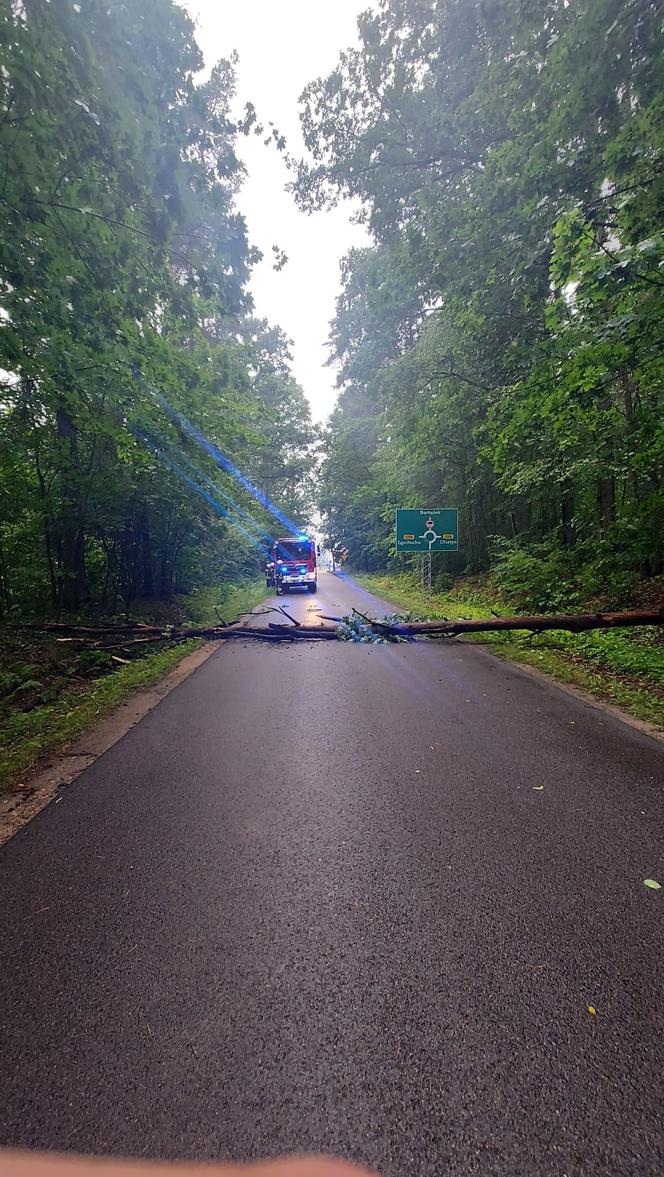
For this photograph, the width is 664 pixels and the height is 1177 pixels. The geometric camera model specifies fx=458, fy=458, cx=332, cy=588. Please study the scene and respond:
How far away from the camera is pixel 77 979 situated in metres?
1.62

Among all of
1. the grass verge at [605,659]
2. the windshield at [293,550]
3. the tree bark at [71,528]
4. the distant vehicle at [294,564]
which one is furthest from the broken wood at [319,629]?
the windshield at [293,550]

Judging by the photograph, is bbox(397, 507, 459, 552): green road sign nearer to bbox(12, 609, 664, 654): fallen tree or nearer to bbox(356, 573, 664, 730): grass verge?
bbox(12, 609, 664, 654): fallen tree

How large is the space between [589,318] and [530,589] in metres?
6.61

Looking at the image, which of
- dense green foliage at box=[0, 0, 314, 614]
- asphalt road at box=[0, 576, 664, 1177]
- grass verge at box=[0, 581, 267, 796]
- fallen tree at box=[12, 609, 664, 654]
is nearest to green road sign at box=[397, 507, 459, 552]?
fallen tree at box=[12, 609, 664, 654]

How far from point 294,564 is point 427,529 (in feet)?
23.2

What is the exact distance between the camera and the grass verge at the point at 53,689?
384 centimetres

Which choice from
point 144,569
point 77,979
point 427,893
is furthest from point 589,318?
point 144,569

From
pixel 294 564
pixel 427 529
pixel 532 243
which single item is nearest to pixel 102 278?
pixel 532 243

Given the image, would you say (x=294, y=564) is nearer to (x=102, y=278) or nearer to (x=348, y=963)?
(x=102, y=278)

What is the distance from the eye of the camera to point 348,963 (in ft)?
5.50

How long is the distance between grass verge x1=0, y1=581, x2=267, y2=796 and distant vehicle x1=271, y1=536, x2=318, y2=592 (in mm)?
12356

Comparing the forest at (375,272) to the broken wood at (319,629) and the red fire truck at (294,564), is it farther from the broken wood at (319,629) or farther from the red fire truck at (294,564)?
the red fire truck at (294,564)

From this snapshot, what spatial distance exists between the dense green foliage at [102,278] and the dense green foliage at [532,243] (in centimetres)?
360

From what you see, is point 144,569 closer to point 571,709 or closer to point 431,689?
point 431,689
